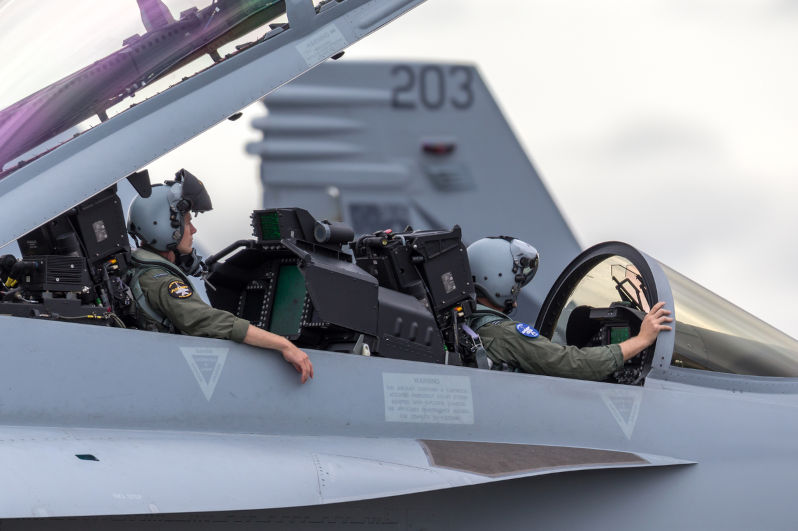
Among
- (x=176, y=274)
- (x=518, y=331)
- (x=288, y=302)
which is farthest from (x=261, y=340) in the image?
(x=518, y=331)

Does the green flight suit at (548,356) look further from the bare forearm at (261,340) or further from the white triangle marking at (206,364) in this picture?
the white triangle marking at (206,364)

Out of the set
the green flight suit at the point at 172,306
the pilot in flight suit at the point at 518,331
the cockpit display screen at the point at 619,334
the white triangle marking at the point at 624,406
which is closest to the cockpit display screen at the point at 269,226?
the green flight suit at the point at 172,306

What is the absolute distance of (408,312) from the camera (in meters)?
4.45

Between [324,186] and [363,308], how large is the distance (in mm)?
10644

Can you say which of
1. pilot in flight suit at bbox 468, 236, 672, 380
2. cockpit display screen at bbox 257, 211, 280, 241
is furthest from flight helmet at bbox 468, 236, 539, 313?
cockpit display screen at bbox 257, 211, 280, 241

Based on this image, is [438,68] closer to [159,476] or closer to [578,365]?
[578,365]

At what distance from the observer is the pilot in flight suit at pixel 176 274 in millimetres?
3820

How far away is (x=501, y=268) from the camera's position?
5.05 metres

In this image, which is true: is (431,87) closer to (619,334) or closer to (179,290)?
(619,334)

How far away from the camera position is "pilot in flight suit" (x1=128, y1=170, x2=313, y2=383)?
382 cm

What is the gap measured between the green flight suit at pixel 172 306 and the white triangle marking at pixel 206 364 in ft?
0.34

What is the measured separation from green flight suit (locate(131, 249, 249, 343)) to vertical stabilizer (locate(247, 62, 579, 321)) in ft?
33.5

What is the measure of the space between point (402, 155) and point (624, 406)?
35.6 feet

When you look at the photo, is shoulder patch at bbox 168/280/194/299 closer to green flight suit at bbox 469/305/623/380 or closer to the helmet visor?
green flight suit at bbox 469/305/623/380
